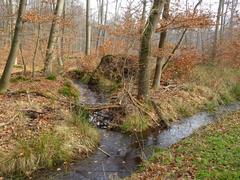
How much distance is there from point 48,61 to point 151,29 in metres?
5.76

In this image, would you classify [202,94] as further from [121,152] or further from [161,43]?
[121,152]

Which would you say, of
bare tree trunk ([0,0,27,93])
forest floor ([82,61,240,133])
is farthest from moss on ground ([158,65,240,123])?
bare tree trunk ([0,0,27,93])

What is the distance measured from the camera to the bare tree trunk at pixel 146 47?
11172 millimetres

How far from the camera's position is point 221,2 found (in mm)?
25844

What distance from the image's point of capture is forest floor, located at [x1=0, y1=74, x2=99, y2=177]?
693 centimetres

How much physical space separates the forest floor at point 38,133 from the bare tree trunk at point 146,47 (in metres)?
2.80

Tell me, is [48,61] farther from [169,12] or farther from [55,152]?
[55,152]

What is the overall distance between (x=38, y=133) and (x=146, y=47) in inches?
215

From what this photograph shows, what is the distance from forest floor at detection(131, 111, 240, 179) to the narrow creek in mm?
759

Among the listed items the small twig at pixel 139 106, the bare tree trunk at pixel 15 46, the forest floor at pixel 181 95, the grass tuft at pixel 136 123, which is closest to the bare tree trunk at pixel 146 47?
the forest floor at pixel 181 95

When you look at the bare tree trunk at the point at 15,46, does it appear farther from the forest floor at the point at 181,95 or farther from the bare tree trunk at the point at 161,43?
the bare tree trunk at the point at 161,43

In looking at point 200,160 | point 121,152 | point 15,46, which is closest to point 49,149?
point 121,152

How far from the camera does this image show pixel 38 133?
25.5ft

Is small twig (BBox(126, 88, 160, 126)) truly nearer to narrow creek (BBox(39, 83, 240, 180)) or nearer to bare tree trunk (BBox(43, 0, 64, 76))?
narrow creek (BBox(39, 83, 240, 180))
